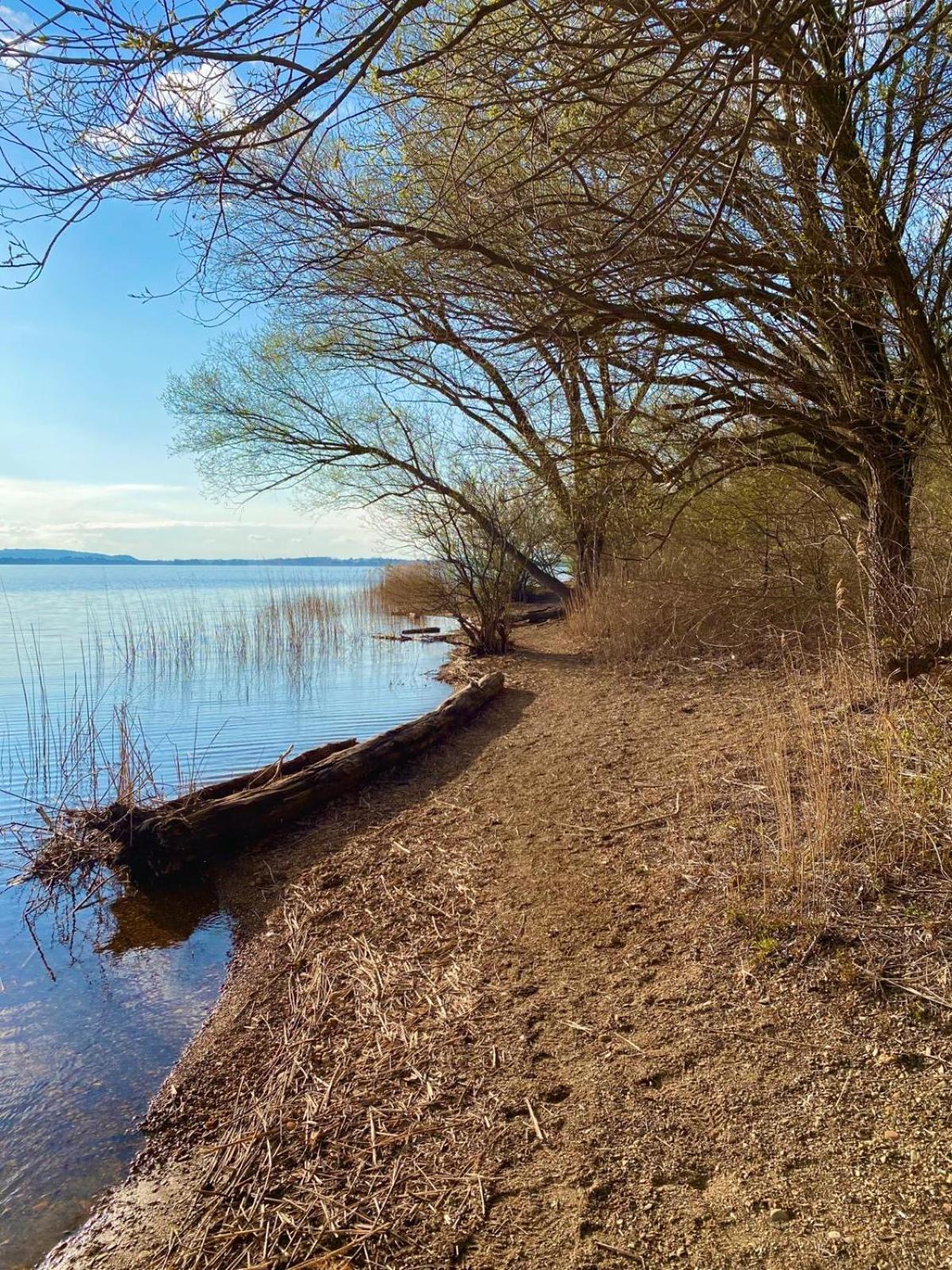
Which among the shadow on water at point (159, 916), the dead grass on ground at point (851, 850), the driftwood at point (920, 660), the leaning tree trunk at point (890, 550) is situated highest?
the leaning tree trunk at point (890, 550)

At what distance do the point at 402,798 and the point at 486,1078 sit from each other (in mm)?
3718

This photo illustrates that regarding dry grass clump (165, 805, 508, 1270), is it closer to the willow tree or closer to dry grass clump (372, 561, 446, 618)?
the willow tree

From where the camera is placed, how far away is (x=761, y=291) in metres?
5.35

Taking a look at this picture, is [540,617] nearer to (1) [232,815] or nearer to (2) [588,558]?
(2) [588,558]

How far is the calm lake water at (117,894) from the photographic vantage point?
3088 millimetres

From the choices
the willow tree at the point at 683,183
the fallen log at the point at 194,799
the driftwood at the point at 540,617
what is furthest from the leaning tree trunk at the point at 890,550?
the driftwood at the point at 540,617

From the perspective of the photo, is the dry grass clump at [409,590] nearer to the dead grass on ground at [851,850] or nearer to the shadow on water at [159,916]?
the shadow on water at [159,916]

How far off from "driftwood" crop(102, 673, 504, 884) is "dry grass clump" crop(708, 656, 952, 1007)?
10.2 feet

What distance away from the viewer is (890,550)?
6.20 metres

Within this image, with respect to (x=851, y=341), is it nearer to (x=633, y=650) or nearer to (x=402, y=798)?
(x=402, y=798)

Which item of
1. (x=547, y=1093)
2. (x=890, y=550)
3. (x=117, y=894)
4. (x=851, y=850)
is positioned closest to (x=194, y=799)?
(x=117, y=894)

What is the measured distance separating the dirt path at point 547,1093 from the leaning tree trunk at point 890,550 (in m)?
1.85

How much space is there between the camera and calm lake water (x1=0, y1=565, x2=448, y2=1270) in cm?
309

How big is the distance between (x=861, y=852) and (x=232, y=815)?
4082 mm
